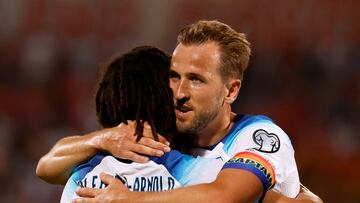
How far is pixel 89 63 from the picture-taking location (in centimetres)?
725

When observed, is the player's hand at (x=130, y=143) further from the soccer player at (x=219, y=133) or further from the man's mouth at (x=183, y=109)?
the man's mouth at (x=183, y=109)

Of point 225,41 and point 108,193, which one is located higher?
point 225,41

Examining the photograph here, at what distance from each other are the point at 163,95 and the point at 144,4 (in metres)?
4.57

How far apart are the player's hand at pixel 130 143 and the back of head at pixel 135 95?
0.03m

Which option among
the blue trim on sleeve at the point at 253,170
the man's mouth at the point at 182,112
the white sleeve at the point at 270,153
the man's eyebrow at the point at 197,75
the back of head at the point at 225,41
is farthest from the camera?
the back of head at the point at 225,41

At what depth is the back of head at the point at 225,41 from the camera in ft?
11.3

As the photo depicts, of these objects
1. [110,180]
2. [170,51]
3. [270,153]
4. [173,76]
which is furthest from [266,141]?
[170,51]

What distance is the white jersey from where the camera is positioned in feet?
9.00

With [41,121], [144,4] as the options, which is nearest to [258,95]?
[144,4]

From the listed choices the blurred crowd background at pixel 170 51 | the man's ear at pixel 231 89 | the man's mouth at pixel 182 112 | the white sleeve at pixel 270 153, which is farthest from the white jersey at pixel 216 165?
the blurred crowd background at pixel 170 51

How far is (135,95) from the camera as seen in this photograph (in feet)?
9.17

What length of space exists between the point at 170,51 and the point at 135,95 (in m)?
4.20

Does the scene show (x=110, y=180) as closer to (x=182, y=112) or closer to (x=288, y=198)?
(x=182, y=112)

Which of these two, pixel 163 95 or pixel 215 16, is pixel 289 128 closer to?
pixel 215 16
